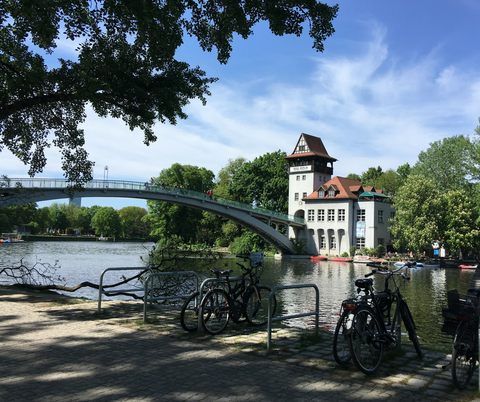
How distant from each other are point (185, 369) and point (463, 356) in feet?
9.14

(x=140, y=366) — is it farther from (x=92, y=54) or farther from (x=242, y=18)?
(x=92, y=54)

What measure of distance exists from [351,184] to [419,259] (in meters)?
16.2

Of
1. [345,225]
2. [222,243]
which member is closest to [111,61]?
[345,225]

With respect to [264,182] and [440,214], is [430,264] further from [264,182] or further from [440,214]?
[264,182]

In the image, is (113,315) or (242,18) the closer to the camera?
(113,315)

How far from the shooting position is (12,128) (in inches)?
429

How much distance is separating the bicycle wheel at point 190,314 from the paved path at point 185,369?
17 cm

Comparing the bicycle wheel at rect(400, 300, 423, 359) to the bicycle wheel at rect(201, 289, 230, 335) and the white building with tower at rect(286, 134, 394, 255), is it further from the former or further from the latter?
the white building with tower at rect(286, 134, 394, 255)

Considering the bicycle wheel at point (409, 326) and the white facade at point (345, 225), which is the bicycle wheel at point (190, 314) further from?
the white facade at point (345, 225)

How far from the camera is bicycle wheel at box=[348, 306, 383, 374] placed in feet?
15.3

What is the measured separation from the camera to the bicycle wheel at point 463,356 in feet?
14.1

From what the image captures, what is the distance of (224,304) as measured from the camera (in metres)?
6.78

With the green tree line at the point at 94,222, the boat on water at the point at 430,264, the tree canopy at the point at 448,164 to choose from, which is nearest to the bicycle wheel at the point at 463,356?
the boat on water at the point at 430,264

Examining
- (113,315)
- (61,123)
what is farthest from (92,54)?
(113,315)
